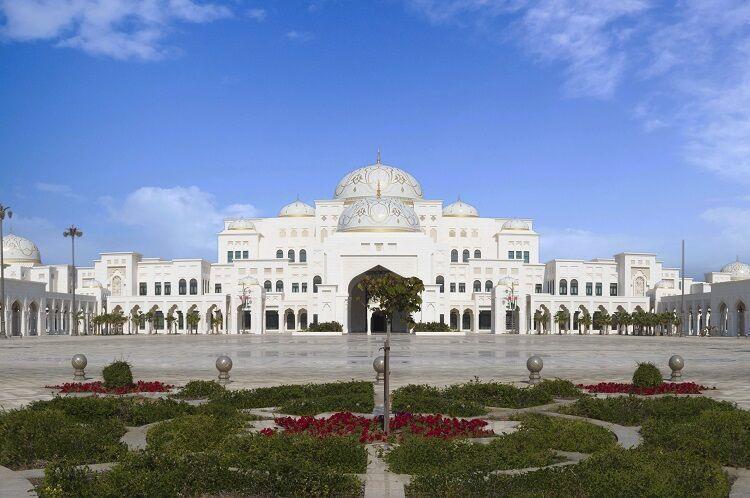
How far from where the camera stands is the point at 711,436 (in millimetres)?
9508

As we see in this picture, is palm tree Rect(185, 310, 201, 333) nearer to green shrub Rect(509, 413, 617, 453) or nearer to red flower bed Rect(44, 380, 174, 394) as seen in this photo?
red flower bed Rect(44, 380, 174, 394)

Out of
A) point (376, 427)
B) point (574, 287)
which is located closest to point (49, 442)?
point (376, 427)

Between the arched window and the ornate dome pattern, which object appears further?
the arched window

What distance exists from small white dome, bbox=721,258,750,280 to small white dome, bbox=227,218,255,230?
62.7 m

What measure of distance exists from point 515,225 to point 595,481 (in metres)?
83.8

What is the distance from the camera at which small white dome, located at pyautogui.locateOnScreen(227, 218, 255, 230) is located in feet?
290

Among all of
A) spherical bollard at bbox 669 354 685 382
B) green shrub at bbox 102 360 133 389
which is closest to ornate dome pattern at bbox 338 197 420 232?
spherical bollard at bbox 669 354 685 382

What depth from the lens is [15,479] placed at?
7.73 meters

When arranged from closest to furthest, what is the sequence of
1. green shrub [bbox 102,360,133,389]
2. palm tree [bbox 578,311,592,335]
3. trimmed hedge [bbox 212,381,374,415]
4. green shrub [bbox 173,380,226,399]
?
trimmed hedge [bbox 212,381,374,415]
green shrub [bbox 173,380,226,399]
green shrub [bbox 102,360,133,389]
palm tree [bbox 578,311,592,335]

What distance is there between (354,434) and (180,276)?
→ 77719mm

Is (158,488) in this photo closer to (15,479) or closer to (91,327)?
(15,479)

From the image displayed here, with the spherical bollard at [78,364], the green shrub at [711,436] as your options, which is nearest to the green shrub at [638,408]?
the green shrub at [711,436]

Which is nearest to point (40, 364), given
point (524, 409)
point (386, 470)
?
point (524, 409)

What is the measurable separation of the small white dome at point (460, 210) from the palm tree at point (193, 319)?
30.9 m
